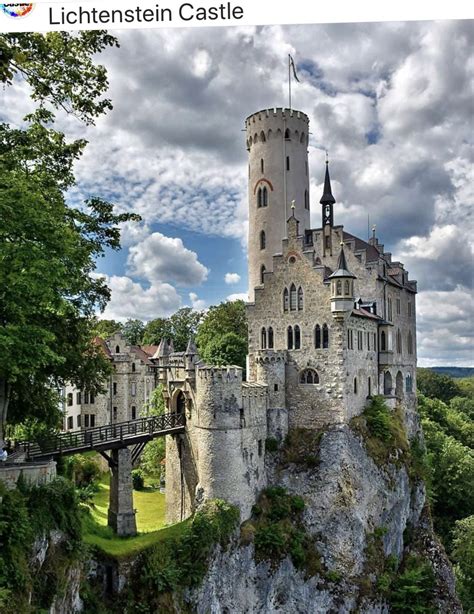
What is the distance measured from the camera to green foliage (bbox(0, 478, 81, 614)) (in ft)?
49.3

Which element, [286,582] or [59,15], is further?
[286,582]

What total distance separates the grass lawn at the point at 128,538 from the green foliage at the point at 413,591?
14.0 metres

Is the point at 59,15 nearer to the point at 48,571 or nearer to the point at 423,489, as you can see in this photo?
the point at 48,571

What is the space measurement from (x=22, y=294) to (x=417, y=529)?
33580 mm

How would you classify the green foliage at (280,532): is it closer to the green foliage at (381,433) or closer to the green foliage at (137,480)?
the green foliage at (381,433)

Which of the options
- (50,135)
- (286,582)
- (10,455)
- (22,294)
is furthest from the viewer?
(286,582)

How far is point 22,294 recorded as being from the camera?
52.7 feet

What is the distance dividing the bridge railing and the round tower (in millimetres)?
13999

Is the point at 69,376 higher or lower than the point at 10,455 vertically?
higher

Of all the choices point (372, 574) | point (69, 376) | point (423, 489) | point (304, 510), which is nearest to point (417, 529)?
point (423, 489)

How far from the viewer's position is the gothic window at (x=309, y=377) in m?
33.1

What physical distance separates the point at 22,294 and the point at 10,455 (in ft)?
34.0

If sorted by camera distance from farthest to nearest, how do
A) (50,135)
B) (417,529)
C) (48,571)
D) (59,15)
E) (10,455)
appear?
(417,529) < (10,455) < (50,135) < (48,571) < (59,15)

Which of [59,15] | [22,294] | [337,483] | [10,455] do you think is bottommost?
[337,483]
